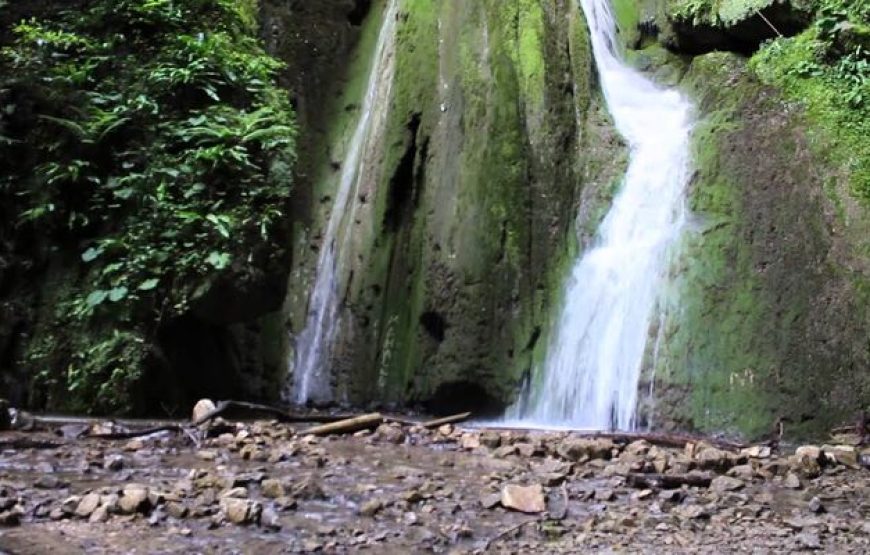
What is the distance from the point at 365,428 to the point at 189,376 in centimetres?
308

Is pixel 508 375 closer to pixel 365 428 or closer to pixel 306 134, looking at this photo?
pixel 365 428

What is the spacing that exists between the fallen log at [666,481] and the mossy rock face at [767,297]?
258 cm

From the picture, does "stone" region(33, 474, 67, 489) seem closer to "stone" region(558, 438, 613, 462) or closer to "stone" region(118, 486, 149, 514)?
"stone" region(118, 486, 149, 514)

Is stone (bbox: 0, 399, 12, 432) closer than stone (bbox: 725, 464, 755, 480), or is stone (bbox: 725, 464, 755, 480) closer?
stone (bbox: 725, 464, 755, 480)

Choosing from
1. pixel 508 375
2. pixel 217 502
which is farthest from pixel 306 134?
pixel 217 502

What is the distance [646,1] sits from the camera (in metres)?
12.0

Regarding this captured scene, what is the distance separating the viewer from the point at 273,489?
174 inches

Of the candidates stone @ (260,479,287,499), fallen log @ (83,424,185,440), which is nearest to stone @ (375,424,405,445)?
fallen log @ (83,424,185,440)

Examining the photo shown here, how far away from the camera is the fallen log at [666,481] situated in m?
4.91

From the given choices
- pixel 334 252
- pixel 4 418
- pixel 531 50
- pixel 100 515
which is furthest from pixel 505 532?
pixel 531 50

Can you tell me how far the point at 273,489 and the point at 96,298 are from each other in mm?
4444

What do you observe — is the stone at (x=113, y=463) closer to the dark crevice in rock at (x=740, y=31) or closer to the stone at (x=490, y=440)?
the stone at (x=490, y=440)

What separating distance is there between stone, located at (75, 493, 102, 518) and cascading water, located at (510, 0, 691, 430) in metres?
5.23

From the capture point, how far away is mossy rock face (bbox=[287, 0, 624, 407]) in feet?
29.6
